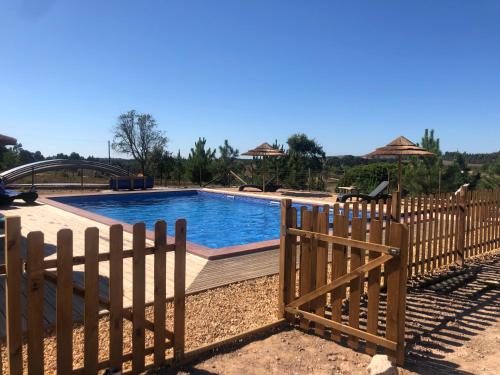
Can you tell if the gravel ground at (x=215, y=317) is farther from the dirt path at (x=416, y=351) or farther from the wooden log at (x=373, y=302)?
the wooden log at (x=373, y=302)

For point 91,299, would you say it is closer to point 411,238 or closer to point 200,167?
point 411,238

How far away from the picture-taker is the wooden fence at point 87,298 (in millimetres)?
2252

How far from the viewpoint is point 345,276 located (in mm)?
3273

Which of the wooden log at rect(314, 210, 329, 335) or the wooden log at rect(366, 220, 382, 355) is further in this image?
the wooden log at rect(314, 210, 329, 335)

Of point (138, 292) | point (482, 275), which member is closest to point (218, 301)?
point (138, 292)

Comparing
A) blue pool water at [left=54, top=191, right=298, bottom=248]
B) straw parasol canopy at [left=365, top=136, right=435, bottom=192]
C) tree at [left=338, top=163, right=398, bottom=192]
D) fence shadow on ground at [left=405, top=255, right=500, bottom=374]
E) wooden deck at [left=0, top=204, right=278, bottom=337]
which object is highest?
straw parasol canopy at [left=365, top=136, right=435, bottom=192]

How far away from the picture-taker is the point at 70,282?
2426mm

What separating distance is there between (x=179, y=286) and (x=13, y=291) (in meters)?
1.10

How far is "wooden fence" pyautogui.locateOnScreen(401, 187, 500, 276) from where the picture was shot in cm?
526

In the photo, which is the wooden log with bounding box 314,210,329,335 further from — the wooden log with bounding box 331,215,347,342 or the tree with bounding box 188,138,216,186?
the tree with bounding box 188,138,216,186

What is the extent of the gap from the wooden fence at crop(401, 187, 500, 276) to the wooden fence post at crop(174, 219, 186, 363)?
10.6ft

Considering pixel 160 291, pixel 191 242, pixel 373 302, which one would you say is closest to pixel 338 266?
pixel 373 302

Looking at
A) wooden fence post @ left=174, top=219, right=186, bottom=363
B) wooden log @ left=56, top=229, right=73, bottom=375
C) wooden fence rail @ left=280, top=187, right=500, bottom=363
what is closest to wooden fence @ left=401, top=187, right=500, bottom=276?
wooden fence rail @ left=280, top=187, right=500, bottom=363

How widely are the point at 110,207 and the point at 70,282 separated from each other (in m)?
14.3
